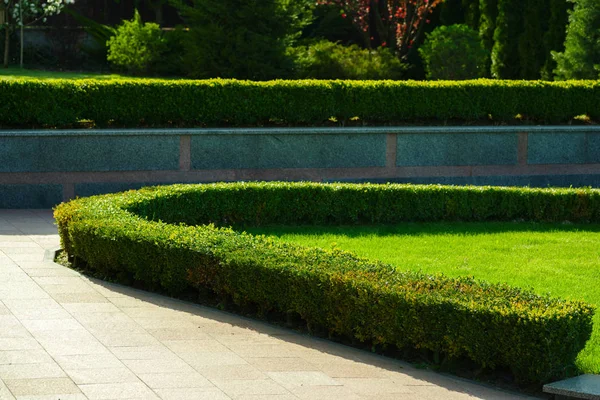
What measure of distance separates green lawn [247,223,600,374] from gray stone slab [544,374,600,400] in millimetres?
1442

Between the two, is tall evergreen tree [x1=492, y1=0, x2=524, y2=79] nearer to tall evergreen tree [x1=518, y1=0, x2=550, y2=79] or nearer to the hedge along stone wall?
tall evergreen tree [x1=518, y1=0, x2=550, y2=79]

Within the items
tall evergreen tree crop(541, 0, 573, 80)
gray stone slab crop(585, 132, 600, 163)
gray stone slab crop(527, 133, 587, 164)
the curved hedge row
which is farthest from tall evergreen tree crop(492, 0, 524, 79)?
the curved hedge row

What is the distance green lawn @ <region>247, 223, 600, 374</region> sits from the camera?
944 centimetres

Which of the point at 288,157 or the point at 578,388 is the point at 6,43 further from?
the point at 578,388

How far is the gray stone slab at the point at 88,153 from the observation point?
42.7ft

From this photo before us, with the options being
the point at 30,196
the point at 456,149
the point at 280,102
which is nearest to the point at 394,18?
the point at 456,149

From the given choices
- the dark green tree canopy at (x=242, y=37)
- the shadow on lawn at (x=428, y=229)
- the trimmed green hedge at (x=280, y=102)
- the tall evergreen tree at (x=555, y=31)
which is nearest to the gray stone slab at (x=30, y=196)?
the trimmed green hedge at (x=280, y=102)

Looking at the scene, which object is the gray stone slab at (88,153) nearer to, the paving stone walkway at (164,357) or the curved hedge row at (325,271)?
the curved hedge row at (325,271)

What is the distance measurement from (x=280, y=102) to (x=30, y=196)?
3855 millimetres

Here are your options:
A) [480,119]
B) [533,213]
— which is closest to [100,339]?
[533,213]

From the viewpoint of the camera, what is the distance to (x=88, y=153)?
13.3m

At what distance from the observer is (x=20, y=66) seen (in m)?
20.2

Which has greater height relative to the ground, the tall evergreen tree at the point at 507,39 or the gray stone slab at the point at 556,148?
the tall evergreen tree at the point at 507,39

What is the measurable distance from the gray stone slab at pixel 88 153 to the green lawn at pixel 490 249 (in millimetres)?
2372
